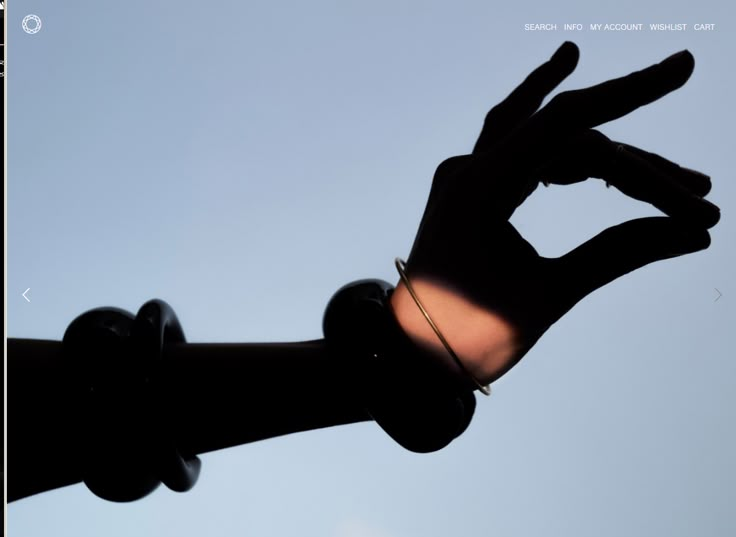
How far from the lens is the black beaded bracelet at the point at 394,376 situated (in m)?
0.46

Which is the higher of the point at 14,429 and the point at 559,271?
the point at 559,271

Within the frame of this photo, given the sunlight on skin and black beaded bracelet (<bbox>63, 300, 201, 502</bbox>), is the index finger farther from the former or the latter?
black beaded bracelet (<bbox>63, 300, 201, 502</bbox>)

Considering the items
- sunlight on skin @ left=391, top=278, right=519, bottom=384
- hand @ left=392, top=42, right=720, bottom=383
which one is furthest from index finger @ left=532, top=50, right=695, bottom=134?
sunlight on skin @ left=391, top=278, right=519, bottom=384

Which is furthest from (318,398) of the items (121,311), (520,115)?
(520,115)

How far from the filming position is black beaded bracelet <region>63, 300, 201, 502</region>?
43 centimetres

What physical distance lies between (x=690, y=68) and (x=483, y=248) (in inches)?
7.9

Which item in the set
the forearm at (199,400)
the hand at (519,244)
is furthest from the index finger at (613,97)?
the forearm at (199,400)

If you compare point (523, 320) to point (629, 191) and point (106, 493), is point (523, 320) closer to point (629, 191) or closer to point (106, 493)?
point (629, 191)

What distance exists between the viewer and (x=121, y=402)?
1.46 ft

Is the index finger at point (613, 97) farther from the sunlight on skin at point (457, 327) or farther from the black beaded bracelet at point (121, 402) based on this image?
the black beaded bracelet at point (121, 402)

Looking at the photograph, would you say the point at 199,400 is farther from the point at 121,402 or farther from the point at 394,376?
→ the point at 394,376

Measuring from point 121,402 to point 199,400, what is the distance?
6cm

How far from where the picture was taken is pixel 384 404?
0.47 meters

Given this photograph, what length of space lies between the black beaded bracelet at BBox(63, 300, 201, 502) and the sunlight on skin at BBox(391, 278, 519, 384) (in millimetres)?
203
